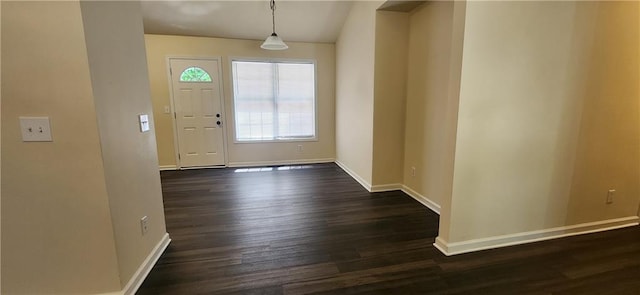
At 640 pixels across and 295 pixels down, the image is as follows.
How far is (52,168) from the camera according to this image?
1.48 metres

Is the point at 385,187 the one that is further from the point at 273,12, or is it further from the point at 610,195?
the point at 273,12

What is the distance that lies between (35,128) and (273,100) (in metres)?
4.00

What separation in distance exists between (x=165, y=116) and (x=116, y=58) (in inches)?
141

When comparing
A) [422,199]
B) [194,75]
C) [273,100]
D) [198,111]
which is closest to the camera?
[422,199]

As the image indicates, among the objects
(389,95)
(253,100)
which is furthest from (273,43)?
(253,100)

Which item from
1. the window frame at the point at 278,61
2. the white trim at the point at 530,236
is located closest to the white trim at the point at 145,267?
the white trim at the point at 530,236

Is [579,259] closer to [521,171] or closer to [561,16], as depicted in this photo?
[521,171]

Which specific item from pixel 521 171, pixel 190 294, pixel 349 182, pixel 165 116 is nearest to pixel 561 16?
pixel 521 171

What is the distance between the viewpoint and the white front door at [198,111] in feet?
15.9

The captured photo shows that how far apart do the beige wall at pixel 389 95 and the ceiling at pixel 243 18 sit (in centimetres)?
112

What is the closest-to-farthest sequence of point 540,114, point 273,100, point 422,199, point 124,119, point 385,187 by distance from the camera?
point 124,119 → point 540,114 → point 422,199 → point 385,187 → point 273,100

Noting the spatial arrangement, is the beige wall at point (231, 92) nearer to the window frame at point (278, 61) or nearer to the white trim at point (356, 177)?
the window frame at point (278, 61)

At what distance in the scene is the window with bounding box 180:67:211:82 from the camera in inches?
191

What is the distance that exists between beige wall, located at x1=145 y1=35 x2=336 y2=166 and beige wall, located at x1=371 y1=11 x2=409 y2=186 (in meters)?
1.96
